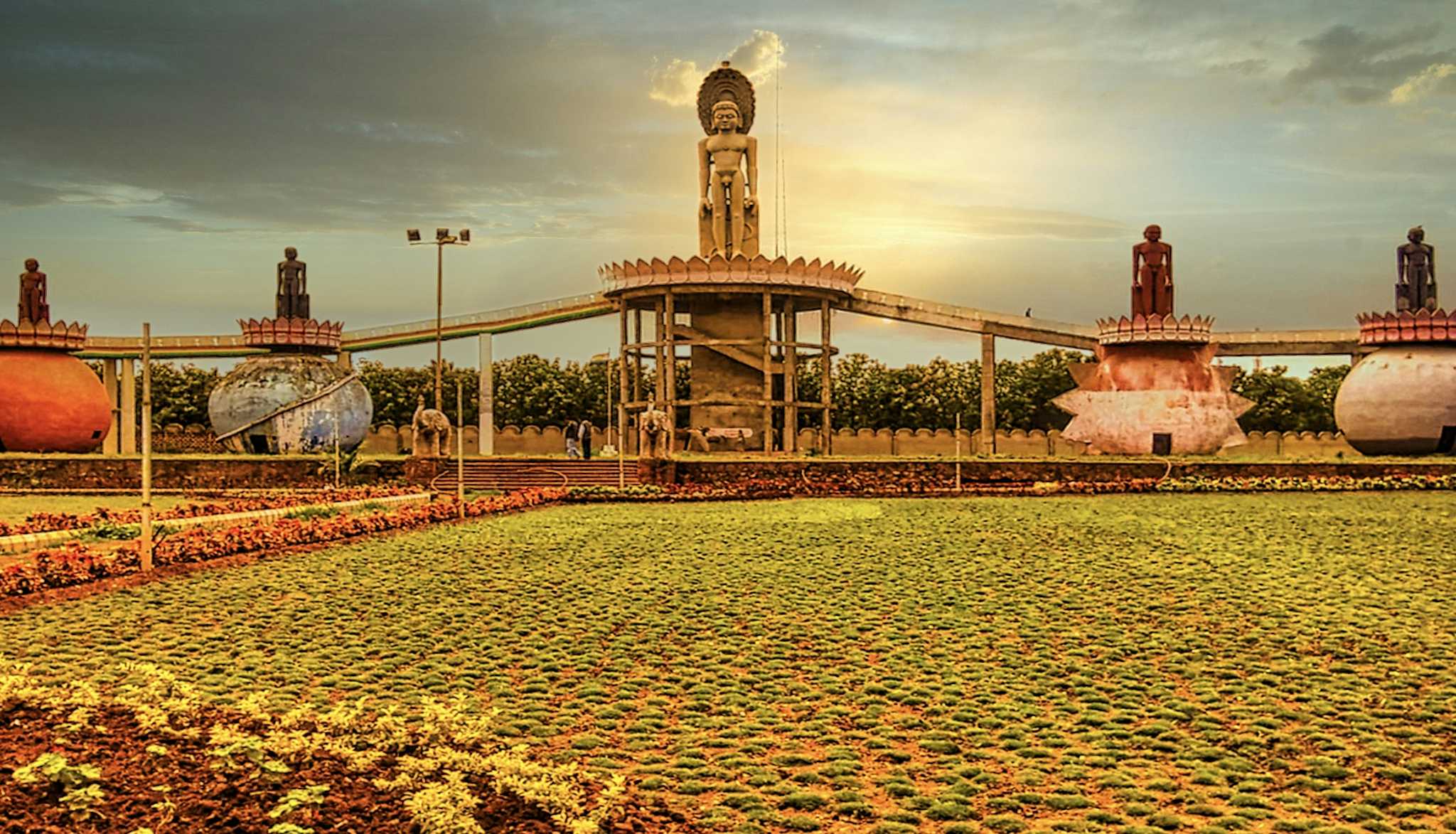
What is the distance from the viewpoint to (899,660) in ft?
31.8

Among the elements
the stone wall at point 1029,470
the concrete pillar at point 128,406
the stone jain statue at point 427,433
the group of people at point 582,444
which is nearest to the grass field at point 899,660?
the stone wall at point 1029,470

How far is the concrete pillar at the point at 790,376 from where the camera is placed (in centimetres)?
4319

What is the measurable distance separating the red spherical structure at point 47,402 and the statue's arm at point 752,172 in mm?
20846

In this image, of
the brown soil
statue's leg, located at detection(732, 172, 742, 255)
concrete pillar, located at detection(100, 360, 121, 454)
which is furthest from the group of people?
the brown soil

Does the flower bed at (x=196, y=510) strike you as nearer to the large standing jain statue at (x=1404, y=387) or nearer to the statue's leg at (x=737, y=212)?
the statue's leg at (x=737, y=212)

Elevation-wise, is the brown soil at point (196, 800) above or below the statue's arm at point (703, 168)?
below

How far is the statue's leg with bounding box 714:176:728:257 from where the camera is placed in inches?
1801

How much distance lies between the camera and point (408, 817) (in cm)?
559

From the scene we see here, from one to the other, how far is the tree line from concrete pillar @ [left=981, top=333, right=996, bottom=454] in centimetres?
1241

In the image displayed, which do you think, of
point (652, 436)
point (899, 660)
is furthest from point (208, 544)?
point (652, 436)

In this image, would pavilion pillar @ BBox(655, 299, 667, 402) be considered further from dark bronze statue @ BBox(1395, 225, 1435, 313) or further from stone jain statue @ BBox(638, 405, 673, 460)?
dark bronze statue @ BBox(1395, 225, 1435, 313)

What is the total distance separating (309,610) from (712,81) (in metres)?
36.7

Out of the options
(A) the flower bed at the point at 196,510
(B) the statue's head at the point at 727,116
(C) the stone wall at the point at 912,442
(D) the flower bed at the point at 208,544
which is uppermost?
(B) the statue's head at the point at 727,116

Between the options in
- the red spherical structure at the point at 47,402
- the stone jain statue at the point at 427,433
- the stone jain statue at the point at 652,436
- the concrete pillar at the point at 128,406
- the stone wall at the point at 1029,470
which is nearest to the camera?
the stone wall at the point at 1029,470
